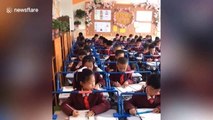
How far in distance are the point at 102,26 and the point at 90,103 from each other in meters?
6.43

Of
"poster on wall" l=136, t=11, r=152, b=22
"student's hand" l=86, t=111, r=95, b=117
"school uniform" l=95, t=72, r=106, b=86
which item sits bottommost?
"student's hand" l=86, t=111, r=95, b=117

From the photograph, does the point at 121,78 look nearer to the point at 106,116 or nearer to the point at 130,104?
the point at 130,104

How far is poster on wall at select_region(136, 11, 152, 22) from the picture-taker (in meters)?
7.84

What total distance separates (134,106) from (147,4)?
6.84 m

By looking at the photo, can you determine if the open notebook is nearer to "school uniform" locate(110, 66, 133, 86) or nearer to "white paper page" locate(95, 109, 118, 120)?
"white paper page" locate(95, 109, 118, 120)

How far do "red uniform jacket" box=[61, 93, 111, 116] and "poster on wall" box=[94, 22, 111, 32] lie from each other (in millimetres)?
6325

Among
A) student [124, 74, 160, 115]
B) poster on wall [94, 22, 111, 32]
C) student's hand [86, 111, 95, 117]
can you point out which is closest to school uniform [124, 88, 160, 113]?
student [124, 74, 160, 115]

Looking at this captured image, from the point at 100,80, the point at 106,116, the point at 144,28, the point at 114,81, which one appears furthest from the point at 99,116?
the point at 144,28

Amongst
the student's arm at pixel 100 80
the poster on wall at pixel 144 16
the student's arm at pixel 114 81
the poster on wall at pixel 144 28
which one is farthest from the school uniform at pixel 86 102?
the poster on wall at pixel 144 16

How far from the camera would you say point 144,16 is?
314 inches

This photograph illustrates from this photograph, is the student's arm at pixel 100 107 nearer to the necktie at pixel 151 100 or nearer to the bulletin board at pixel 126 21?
the necktie at pixel 151 100

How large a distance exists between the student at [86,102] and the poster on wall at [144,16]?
21.5ft

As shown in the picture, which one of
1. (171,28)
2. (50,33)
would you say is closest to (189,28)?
(171,28)

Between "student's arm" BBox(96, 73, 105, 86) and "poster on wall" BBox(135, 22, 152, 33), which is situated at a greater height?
"poster on wall" BBox(135, 22, 152, 33)
